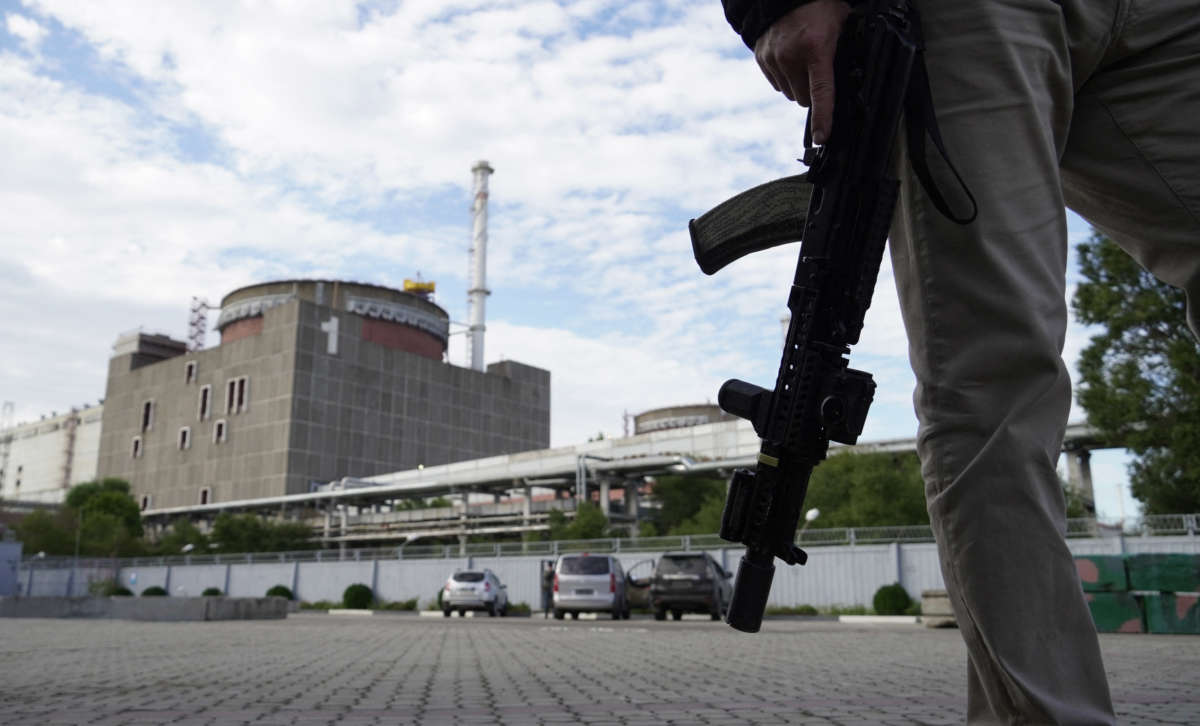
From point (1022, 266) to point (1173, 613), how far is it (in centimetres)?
1326

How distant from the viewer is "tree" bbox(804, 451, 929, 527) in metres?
33.8

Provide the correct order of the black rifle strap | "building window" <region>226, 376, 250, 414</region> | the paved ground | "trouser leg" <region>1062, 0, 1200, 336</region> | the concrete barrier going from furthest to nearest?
"building window" <region>226, 376, 250, 414</region> → the concrete barrier → the paved ground → "trouser leg" <region>1062, 0, 1200, 336</region> → the black rifle strap

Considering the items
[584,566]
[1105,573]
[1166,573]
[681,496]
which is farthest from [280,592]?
[1166,573]

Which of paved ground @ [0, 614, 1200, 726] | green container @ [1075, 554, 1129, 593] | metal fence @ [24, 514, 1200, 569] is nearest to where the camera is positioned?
paved ground @ [0, 614, 1200, 726]

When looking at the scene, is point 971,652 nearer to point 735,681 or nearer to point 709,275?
point 709,275

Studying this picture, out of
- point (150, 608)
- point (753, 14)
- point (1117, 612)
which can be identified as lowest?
point (150, 608)

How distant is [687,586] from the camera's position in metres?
21.8

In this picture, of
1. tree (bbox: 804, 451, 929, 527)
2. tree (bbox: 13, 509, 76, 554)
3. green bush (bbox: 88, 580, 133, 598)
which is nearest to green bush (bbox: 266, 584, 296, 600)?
green bush (bbox: 88, 580, 133, 598)

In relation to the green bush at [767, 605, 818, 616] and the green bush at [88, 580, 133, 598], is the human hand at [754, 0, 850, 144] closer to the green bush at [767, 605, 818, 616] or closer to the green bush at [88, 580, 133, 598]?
the green bush at [767, 605, 818, 616]

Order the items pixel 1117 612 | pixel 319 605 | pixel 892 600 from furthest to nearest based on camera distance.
Result: pixel 319 605, pixel 892 600, pixel 1117 612

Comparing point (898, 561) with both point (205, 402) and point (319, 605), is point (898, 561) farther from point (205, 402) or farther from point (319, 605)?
point (205, 402)

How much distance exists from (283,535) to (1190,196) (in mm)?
55424

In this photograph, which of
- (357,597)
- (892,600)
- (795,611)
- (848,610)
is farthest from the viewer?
(357,597)

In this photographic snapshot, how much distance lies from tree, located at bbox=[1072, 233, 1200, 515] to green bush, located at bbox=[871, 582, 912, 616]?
702 centimetres
